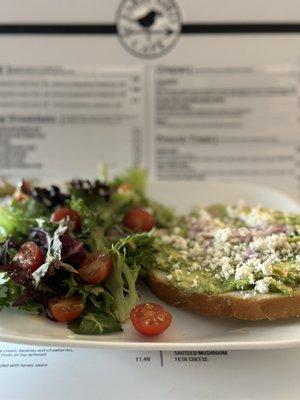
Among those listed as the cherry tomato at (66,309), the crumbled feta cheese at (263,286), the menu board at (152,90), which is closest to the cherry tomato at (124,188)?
the menu board at (152,90)

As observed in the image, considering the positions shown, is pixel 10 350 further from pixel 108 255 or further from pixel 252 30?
pixel 252 30

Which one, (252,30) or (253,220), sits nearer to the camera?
(253,220)

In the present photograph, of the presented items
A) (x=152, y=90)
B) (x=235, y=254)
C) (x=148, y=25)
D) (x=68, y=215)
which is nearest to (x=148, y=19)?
(x=148, y=25)

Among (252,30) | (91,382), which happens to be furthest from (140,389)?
(252,30)

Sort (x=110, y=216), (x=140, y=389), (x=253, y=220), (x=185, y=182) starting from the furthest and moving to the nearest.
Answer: (x=185, y=182) → (x=110, y=216) → (x=253, y=220) → (x=140, y=389)

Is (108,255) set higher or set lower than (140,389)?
higher

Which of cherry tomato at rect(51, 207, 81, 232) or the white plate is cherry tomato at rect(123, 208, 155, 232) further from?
the white plate
